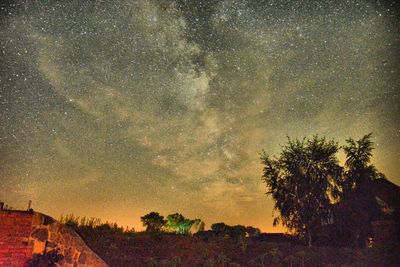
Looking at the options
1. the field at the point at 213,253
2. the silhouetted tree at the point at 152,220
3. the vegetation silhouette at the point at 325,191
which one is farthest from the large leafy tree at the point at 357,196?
the silhouetted tree at the point at 152,220

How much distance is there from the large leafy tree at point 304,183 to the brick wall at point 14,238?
18.9m

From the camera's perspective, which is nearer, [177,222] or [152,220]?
[152,220]

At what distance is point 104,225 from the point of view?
57.7 ft

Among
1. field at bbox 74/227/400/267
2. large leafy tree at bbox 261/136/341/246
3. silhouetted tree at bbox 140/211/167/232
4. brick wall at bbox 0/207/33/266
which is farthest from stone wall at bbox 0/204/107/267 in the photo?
silhouetted tree at bbox 140/211/167/232

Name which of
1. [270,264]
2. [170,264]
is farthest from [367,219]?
[170,264]

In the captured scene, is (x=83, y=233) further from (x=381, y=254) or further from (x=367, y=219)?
(x=367, y=219)

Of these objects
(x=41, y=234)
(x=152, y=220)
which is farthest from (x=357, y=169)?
(x=152, y=220)

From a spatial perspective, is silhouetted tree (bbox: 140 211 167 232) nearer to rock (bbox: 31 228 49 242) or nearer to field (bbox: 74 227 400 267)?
field (bbox: 74 227 400 267)

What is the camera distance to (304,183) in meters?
20.2

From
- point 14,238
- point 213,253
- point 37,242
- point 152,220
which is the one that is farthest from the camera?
point 152,220

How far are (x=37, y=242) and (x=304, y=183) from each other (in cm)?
1887

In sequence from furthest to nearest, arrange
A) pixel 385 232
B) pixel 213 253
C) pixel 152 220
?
pixel 152 220 < pixel 213 253 < pixel 385 232

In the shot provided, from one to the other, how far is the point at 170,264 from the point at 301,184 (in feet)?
42.9

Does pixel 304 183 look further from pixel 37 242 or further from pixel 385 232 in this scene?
pixel 37 242
